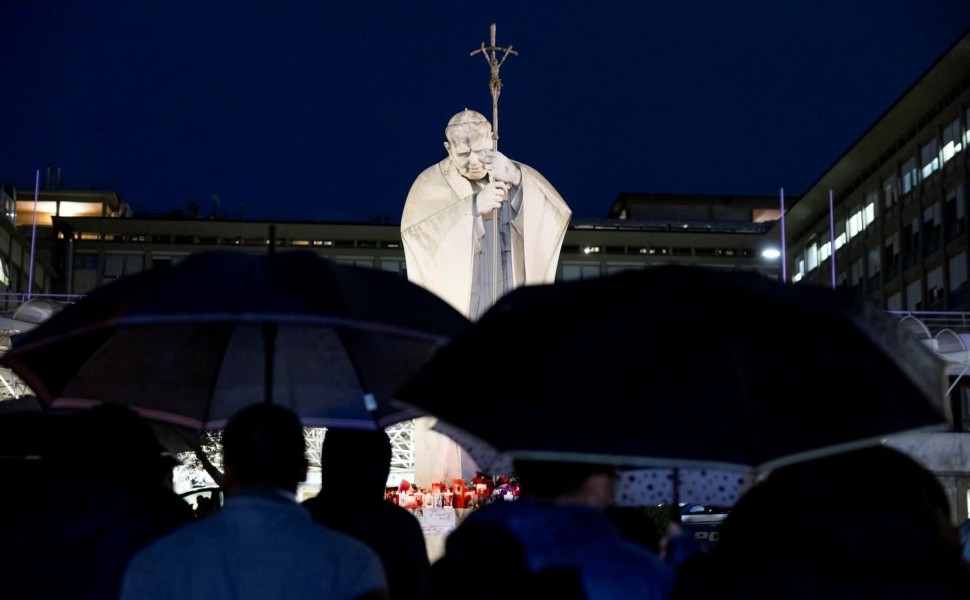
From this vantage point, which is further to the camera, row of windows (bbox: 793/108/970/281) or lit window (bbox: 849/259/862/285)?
lit window (bbox: 849/259/862/285)

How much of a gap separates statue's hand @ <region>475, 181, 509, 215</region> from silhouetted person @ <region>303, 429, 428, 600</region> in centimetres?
977

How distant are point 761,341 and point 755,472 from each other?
379 mm

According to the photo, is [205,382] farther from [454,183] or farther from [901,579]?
[454,183]

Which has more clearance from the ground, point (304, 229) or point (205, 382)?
point (304, 229)

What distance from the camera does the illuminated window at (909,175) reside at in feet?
177

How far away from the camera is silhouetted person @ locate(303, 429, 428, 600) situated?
163 inches

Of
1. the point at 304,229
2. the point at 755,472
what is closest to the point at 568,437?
the point at 755,472

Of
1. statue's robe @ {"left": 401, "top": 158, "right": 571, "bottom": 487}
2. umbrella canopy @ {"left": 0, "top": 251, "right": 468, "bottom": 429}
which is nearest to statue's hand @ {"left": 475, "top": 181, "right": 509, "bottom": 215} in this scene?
statue's robe @ {"left": 401, "top": 158, "right": 571, "bottom": 487}

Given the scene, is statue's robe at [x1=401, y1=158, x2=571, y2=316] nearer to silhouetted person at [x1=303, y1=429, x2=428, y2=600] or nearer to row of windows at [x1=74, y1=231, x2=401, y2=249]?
silhouetted person at [x1=303, y1=429, x2=428, y2=600]

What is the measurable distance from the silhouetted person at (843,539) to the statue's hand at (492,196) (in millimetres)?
10902

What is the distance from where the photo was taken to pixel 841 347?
11.2 feet

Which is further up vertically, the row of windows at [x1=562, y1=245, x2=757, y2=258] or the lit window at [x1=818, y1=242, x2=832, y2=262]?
the row of windows at [x1=562, y1=245, x2=757, y2=258]

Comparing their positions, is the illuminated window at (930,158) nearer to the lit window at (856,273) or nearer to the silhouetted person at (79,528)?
the lit window at (856,273)

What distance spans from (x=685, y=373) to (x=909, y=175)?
54.8m
